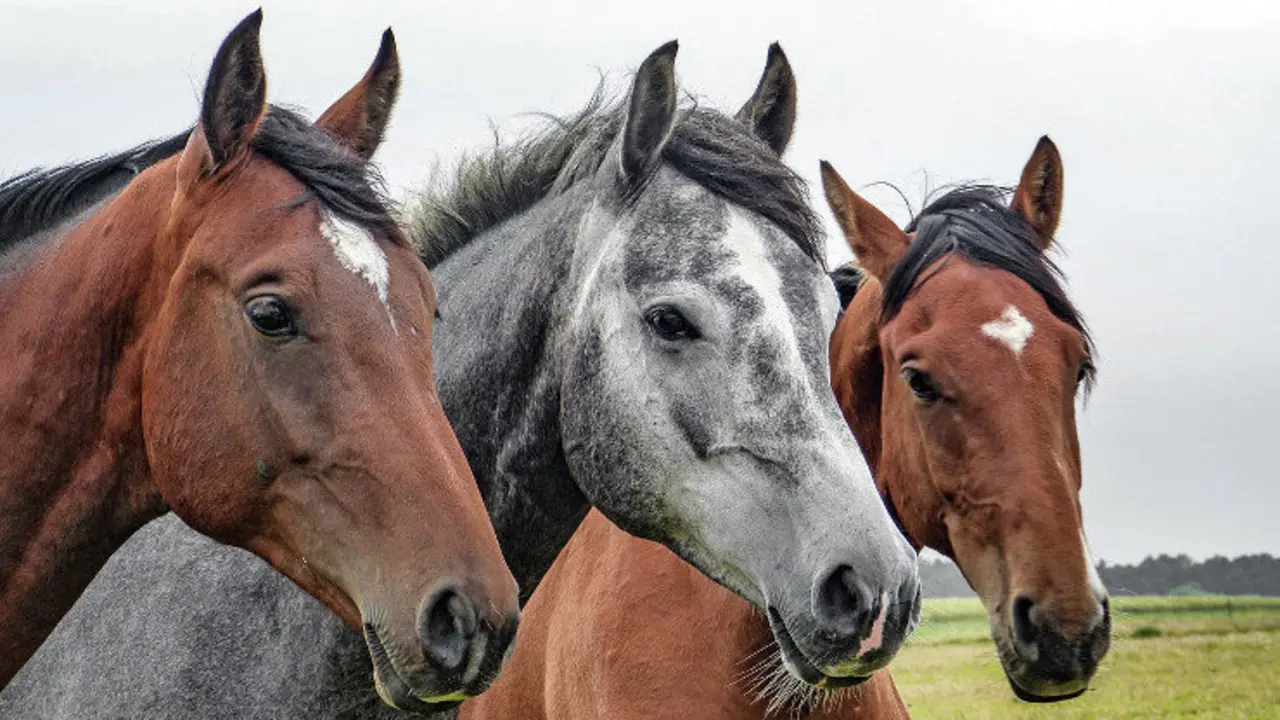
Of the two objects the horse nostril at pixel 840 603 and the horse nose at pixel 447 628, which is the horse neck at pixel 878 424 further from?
the horse nose at pixel 447 628

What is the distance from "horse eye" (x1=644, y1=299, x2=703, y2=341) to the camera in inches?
178

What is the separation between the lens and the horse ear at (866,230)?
6566 mm

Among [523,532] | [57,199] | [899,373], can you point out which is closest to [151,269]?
[57,199]

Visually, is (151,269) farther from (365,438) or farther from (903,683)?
(903,683)

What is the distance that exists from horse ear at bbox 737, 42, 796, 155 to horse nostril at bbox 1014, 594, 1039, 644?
194cm

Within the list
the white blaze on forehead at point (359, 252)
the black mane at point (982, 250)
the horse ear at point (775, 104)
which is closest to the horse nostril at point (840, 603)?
the white blaze on forehead at point (359, 252)

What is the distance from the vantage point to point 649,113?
5.01m

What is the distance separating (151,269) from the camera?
12.9 feet

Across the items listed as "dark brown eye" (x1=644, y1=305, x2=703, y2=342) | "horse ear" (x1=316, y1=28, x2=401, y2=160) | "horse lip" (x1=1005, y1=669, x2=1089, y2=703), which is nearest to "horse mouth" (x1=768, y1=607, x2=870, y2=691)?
"dark brown eye" (x1=644, y1=305, x2=703, y2=342)

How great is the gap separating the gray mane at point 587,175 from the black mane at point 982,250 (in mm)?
1274

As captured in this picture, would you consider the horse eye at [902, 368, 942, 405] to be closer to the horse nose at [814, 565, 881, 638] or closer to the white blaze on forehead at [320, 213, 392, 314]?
the horse nose at [814, 565, 881, 638]

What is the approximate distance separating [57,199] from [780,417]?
7.43ft

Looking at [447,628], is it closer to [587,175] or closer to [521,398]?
[521,398]

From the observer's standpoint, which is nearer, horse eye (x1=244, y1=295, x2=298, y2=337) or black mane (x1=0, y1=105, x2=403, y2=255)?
horse eye (x1=244, y1=295, x2=298, y2=337)
